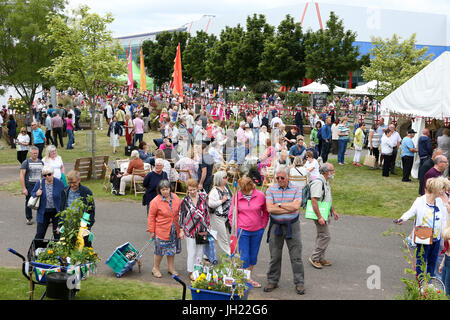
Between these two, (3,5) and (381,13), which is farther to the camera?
(381,13)

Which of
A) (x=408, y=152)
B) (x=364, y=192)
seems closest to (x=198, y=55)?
(x=408, y=152)

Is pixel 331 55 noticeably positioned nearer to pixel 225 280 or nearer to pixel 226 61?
pixel 226 61

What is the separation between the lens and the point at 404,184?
15.8 meters

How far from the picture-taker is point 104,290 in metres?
7.00

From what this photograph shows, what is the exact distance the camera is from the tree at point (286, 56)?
34.4 metres

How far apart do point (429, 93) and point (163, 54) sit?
47.0 metres

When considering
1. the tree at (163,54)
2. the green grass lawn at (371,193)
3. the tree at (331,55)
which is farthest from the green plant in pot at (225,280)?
the tree at (163,54)

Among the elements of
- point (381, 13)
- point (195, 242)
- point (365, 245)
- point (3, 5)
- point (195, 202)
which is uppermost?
point (381, 13)

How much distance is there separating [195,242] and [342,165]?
12.3 meters

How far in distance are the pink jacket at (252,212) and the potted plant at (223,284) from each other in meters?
1.41

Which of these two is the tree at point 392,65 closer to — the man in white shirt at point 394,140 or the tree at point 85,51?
the man in white shirt at point 394,140

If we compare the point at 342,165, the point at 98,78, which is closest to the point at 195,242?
the point at 98,78
